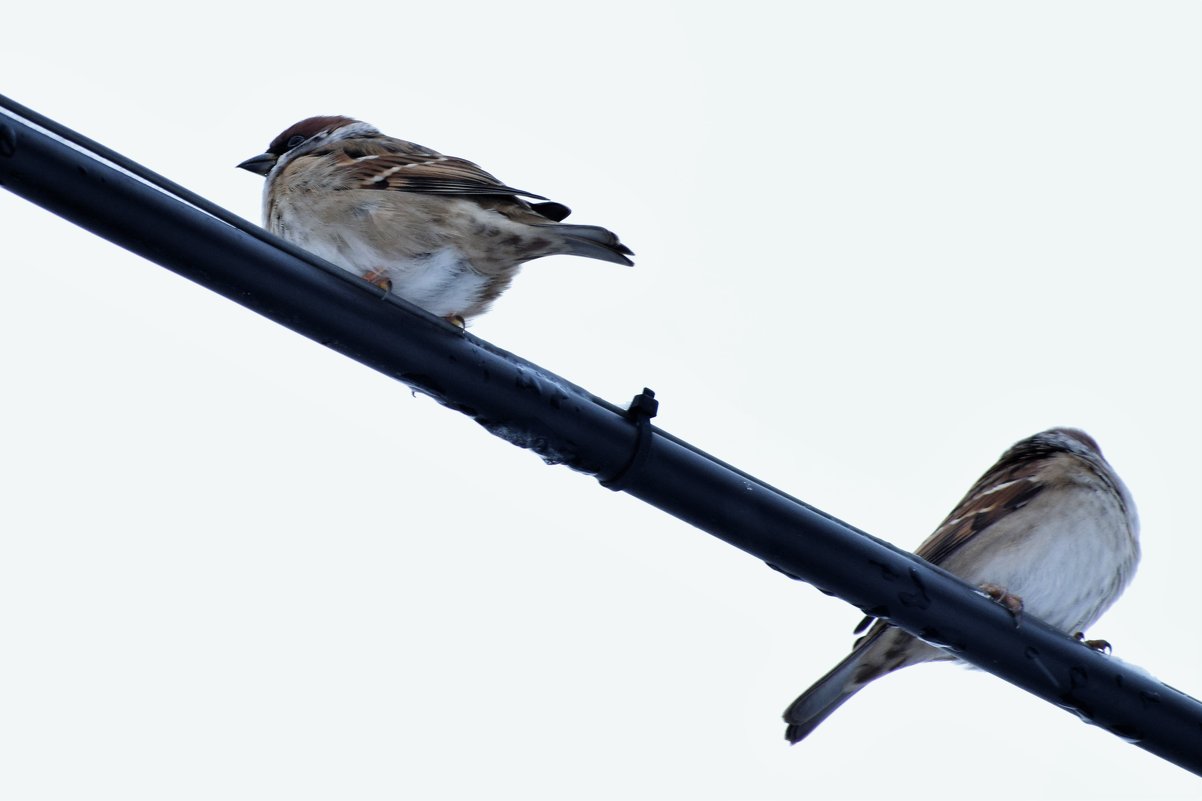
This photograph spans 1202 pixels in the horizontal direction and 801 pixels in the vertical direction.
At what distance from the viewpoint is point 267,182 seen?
479 cm

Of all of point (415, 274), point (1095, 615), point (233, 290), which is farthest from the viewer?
point (1095, 615)

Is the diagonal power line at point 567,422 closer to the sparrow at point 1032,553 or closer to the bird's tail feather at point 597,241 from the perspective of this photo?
the bird's tail feather at point 597,241

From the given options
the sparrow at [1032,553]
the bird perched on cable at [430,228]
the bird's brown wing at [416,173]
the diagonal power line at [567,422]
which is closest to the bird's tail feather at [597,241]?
the bird perched on cable at [430,228]

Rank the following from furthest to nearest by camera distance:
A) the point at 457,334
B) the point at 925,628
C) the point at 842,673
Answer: the point at 842,673 < the point at 925,628 < the point at 457,334

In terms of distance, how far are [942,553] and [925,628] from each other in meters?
2.53

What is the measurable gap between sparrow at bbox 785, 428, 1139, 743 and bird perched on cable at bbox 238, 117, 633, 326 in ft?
5.56

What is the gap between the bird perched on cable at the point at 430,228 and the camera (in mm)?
4219

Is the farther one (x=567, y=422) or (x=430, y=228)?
(x=430, y=228)

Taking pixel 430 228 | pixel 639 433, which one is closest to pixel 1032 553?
pixel 430 228

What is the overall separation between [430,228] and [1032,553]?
2545 millimetres

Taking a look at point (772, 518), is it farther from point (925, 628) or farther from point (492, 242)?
point (492, 242)

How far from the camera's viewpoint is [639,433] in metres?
3.00

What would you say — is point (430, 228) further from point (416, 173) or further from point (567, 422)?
point (567, 422)

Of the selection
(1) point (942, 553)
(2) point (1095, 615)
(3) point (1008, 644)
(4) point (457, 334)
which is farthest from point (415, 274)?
(2) point (1095, 615)
